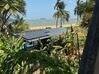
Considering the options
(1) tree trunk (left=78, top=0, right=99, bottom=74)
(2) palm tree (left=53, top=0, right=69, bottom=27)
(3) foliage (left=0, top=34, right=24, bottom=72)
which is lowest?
(2) palm tree (left=53, top=0, right=69, bottom=27)

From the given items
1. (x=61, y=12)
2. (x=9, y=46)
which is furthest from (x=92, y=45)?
(x=61, y=12)

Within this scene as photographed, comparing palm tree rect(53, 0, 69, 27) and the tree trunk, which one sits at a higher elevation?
the tree trunk

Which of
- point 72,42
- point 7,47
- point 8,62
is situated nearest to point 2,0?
point 72,42

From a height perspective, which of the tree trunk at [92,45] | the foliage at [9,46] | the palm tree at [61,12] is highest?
the tree trunk at [92,45]

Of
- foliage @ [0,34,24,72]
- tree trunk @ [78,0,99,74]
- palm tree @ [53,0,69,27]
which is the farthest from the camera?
palm tree @ [53,0,69,27]

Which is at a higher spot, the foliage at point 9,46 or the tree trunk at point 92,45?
the tree trunk at point 92,45

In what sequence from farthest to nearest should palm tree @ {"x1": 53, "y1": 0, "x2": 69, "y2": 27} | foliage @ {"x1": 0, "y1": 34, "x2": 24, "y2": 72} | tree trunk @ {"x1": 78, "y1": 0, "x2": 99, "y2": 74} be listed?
palm tree @ {"x1": 53, "y1": 0, "x2": 69, "y2": 27}, foliage @ {"x1": 0, "y1": 34, "x2": 24, "y2": 72}, tree trunk @ {"x1": 78, "y1": 0, "x2": 99, "y2": 74}

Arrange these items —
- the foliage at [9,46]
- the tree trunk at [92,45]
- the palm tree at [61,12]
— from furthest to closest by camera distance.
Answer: the palm tree at [61,12], the foliage at [9,46], the tree trunk at [92,45]

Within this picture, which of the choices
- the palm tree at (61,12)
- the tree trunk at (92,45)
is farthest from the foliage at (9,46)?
the palm tree at (61,12)

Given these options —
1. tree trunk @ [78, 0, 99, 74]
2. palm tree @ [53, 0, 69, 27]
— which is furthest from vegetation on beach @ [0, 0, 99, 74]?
palm tree @ [53, 0, 69, 27]

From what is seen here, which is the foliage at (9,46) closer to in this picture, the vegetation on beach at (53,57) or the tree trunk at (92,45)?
the vegetation on beach at (53,57)

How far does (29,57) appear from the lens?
26.3 feet

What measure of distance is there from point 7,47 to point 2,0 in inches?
496

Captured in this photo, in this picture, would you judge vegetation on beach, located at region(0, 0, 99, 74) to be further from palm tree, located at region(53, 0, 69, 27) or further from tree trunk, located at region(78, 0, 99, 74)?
palm tree, located at region(53, 0, 69, 27)
